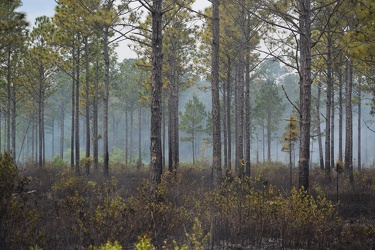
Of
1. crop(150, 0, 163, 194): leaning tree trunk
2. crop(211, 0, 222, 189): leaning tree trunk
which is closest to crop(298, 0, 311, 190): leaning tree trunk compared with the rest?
crop(211, 0, 222, 189): leaning tree trunk

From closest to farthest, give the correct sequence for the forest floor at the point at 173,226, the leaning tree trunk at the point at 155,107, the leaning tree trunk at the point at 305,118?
the forest floor at the point at 173,226
the leaning tree trunk at the point at 155,107
the leaning tree trunk at the point at 305,118

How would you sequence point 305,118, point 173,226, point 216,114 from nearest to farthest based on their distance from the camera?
point 173,226, point 305,118, point 216,114

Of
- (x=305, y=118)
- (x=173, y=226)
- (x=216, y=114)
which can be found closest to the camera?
(x=173, y=226)

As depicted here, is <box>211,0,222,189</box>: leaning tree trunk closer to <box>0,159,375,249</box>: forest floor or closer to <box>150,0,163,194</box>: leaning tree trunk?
<box>150,0,163,194</box>: leaning tree trunk

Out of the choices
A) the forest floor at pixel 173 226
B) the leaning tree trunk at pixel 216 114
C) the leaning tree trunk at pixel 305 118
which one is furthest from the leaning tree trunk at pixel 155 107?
the leaning tree trunk at pixel 305 118

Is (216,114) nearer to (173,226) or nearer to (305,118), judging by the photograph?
(305,118)

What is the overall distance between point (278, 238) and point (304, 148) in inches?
105

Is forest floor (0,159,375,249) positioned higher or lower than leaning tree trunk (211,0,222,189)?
lower

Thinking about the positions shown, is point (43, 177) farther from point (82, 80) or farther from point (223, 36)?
point (223, 36)

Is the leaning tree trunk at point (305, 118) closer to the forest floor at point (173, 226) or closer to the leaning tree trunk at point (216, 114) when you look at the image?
the forest floor at point (173, 226)

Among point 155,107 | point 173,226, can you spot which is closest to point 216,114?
point 155,107

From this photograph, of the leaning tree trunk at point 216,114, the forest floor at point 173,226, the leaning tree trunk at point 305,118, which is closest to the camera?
the forest floor at point 173,226

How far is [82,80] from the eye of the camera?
1962 cm

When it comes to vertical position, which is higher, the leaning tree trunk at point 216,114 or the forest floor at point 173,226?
the leaning tree trunk at point 216,114
